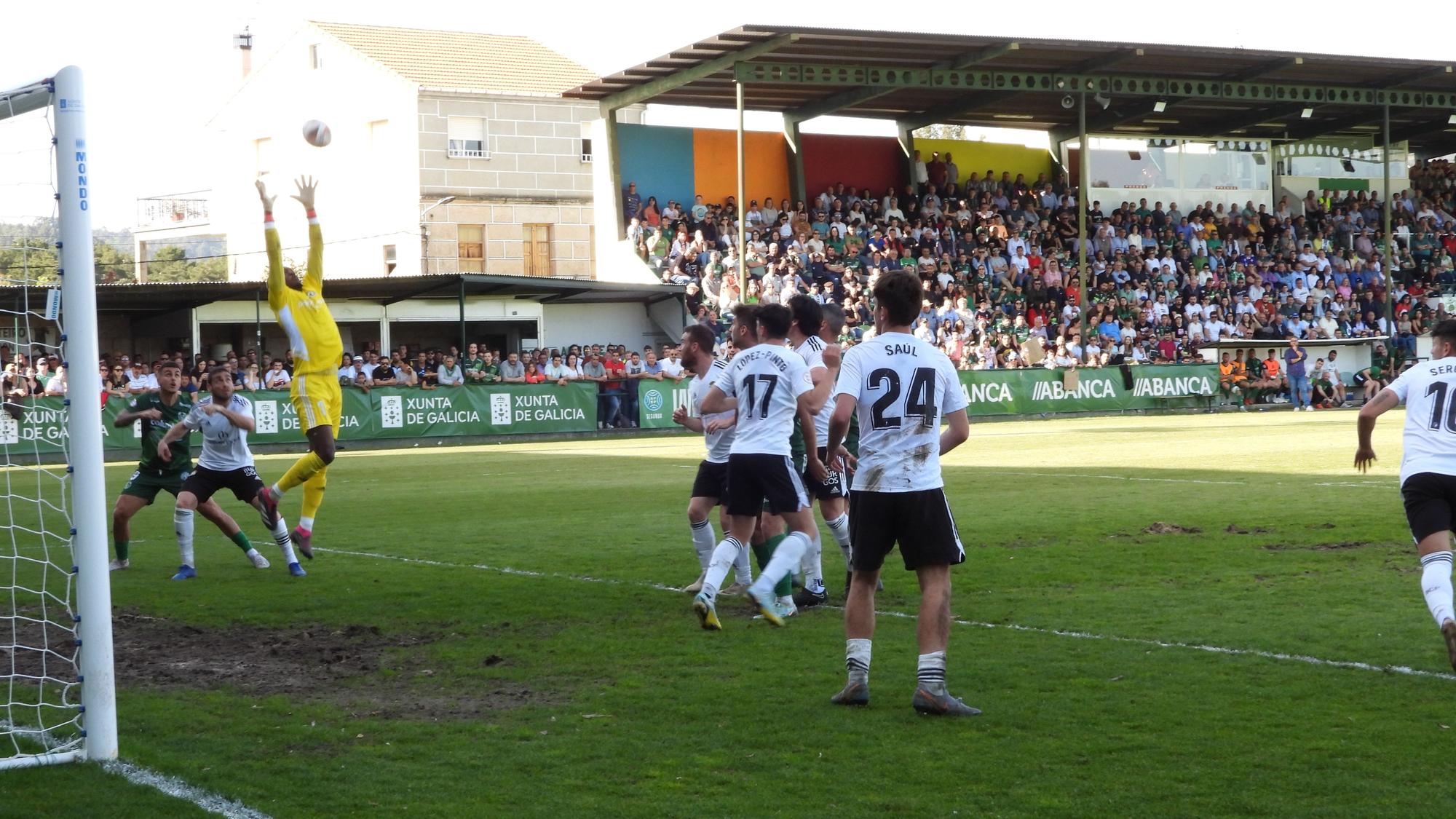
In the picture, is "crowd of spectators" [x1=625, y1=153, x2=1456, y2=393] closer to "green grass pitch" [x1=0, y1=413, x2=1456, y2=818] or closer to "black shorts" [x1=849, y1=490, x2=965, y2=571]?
"green grass pitch" [x1=0, y1=413, x2=1456, y2=818]

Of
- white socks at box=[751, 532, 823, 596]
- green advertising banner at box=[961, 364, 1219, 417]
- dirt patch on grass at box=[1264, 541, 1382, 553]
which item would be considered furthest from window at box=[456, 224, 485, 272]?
white socks at box=[751, 532, 823, 596]

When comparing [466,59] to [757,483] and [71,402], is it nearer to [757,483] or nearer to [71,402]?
[757,483]

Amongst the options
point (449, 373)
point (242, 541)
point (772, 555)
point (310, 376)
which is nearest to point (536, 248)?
point (449, 373)

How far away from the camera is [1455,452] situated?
7332 mm

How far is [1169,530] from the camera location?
13.1m

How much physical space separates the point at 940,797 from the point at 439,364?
29166 mm

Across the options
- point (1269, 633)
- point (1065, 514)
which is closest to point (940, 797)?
point (1269, 633)

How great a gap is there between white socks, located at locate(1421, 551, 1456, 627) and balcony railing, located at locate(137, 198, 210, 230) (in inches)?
2456

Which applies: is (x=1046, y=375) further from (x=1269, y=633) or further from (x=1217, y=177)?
(x=1269, y=633)

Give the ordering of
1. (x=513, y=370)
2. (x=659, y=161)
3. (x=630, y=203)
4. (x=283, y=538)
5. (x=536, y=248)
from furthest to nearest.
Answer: (x=536, y=248) < (x=659, y=161) < (x=630, y=203) < (x=513, y=370) < (x=283, y=538)

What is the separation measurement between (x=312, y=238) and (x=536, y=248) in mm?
45326

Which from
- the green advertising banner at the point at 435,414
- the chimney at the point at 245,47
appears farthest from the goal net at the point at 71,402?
the chimney at the point at 245,47

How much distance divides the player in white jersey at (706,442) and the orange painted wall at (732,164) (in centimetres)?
3505

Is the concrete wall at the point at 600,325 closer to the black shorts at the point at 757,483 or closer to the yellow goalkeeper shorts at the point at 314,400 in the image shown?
the yellow goalkeeper shorts at the point at 314,400
